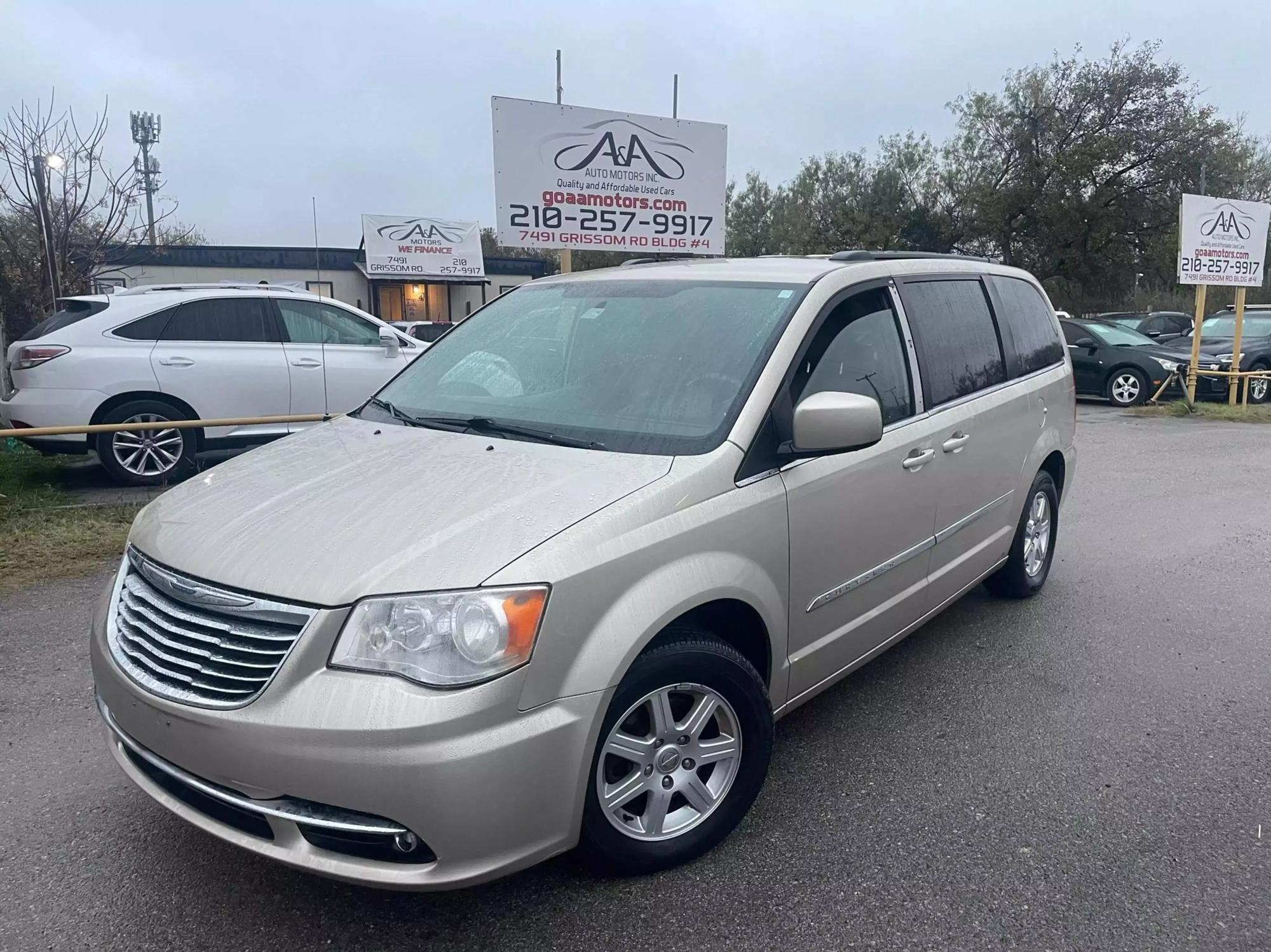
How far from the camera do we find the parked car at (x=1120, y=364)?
1509 cm

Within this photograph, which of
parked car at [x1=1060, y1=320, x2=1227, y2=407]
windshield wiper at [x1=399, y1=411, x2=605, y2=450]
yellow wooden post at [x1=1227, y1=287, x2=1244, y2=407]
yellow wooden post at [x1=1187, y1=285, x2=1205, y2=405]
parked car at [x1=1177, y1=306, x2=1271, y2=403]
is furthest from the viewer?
parked car at [x1=1177, y1=306, x2=1271, y2=403]

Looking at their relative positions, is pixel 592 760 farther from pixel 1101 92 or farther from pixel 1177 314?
pixel 1101 92

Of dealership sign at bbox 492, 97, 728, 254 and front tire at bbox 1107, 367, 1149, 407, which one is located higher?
dealership sign at bbox 492, 97, 728, 254

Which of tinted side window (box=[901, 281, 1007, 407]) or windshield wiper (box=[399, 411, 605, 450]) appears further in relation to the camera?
tinted side window (box=[901, 281, 1007, 407])

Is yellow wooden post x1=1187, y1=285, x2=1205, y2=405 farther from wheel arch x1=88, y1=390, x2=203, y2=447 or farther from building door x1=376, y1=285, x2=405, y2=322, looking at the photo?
building door x1=376, y1=285, x2=405, y2=322

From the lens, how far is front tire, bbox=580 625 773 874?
256 centimetres

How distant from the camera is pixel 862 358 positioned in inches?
142

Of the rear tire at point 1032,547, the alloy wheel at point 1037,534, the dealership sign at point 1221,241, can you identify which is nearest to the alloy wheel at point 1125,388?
the dealership sign at point 1221,241

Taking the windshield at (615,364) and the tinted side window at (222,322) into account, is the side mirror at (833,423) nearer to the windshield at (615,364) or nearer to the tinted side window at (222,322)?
the windshield at (615,364)

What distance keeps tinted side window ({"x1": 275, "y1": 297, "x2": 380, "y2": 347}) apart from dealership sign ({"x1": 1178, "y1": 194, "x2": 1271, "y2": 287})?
11.7 metres

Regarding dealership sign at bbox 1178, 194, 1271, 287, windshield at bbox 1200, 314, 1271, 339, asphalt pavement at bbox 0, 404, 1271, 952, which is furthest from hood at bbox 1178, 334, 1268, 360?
asphalt pavement at bbox 0, 404, 1271, 952

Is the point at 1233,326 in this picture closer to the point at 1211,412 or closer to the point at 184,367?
the point at 1211,412

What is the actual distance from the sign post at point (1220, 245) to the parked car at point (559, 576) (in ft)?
39.8

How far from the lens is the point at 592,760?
8.04 ft
